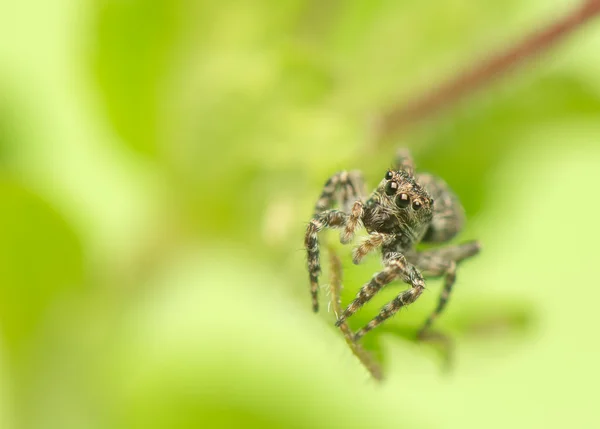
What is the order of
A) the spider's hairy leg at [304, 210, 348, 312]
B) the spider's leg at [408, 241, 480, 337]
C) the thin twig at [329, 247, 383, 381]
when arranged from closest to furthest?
the thin twig at [329, 247, 383, 381]
the spider's hairy leg at [304, 210, 348, 312]
the spider's leg at [408, 241, 480, 337]

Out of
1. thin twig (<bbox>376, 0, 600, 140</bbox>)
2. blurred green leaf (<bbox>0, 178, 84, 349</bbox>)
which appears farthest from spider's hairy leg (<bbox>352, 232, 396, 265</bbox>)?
blurred green leaf (<bbox>0, 178, 84, 349</bbox>)

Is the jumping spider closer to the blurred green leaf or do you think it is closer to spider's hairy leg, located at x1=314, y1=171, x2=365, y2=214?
spider's hairy leg, located at x1=314, y1=171, x2=365, y2=214

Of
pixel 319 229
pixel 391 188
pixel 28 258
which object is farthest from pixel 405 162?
pixel 28 258

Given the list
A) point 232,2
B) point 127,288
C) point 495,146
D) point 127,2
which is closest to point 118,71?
point 127,2

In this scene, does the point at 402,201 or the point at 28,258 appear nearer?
the point at 402,201

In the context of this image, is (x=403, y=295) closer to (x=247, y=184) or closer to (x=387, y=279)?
(x=387, y=279)

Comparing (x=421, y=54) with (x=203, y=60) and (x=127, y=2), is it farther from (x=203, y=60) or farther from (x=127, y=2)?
(x=127, y=2)
